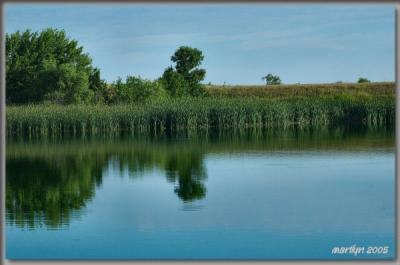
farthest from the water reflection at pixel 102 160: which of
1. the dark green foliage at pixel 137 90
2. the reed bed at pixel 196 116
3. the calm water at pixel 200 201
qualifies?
the dark green foliage at pixel 137 90

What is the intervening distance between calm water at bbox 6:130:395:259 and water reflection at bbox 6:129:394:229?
35 millimetres

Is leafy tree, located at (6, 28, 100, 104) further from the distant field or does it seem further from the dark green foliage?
the distant field

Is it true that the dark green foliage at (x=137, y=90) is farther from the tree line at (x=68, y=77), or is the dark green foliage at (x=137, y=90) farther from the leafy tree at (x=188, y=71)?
the leafy tree at (x=188, y=71)

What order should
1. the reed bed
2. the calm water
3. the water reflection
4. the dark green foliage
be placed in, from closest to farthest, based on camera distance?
the calm water, the water reflection, the reed bed, the dark green foliage

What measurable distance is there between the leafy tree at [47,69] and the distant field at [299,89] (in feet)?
37.8

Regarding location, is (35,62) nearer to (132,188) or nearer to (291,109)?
(291,109)

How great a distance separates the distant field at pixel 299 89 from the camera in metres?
52.8

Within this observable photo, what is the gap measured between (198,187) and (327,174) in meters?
3.20

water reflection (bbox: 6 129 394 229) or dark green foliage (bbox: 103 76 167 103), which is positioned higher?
dark green foliage (bbox: 103 76 167 103)

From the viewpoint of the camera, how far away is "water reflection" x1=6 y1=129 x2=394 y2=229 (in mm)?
13656

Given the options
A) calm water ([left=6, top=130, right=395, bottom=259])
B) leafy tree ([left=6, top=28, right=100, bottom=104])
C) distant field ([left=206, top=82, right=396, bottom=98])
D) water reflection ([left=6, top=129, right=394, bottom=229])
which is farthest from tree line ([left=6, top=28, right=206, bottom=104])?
calm water ([left=6, top=130, right=395, bottom=259])

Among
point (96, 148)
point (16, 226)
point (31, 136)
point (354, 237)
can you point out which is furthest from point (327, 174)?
point (31, 136)

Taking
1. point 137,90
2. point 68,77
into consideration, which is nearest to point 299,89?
point 137,90

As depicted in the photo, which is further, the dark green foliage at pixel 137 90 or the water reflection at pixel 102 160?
the dark green foliage at pixel 137 90
